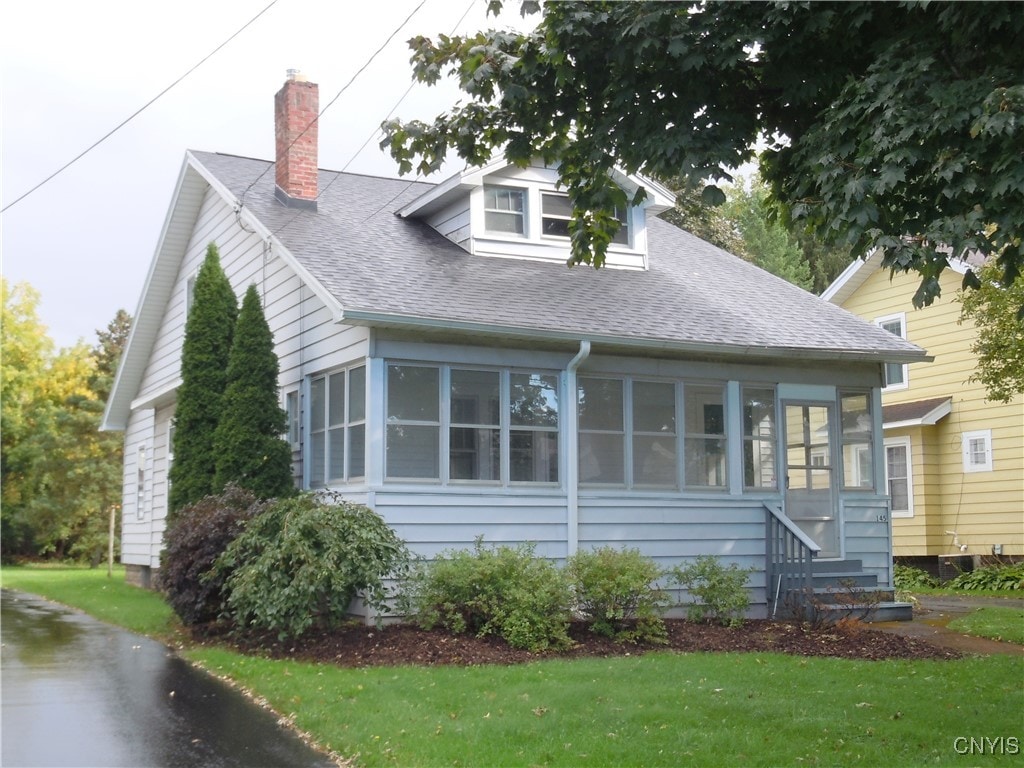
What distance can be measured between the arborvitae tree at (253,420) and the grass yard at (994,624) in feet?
29.3

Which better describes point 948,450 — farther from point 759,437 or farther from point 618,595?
point 618,595

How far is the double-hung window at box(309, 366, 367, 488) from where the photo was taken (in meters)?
13.7

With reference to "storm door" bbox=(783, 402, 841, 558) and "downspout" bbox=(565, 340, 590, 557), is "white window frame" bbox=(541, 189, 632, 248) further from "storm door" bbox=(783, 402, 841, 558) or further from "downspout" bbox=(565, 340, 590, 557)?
"storm door" bbox=(783, 402, 841, 558)

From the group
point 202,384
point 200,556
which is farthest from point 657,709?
point 202,384

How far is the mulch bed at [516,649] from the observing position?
11109 millimetres

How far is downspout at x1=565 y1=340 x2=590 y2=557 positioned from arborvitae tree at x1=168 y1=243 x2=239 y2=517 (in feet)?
16.5

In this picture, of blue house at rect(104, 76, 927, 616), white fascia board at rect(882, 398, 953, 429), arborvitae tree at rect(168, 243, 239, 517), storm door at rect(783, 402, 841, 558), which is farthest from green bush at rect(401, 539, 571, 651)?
white fascia board at rect(882, 398, 953, 429)

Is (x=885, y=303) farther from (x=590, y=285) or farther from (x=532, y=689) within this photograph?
(x=532, y=689)

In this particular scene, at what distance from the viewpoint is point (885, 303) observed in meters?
25.3

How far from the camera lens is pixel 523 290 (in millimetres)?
15305

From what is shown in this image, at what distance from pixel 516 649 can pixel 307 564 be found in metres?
2.37

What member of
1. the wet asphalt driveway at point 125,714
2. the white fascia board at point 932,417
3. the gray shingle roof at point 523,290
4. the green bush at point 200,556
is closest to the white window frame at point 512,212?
the gray shingle roof at point 523,290

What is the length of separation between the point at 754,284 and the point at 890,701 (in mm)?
11238

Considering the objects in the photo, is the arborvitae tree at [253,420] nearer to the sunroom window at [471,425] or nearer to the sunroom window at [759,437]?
the sunroom window at [471,425]
